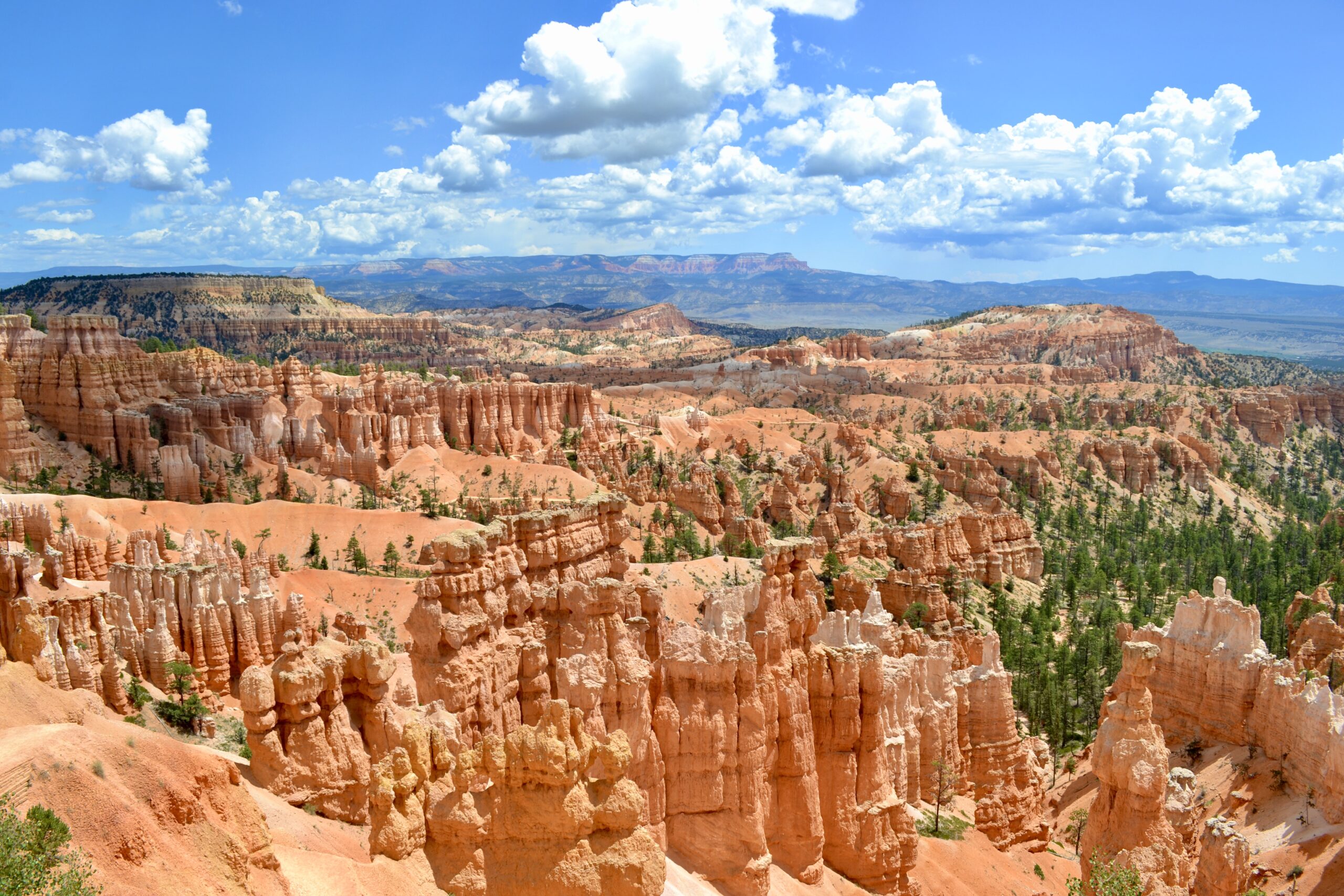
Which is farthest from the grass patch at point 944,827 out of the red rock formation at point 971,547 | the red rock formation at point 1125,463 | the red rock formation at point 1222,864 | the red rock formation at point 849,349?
the red rock formation at point 849,349

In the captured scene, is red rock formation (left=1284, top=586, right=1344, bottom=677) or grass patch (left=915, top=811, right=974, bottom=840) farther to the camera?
red rock formation (left=1284, top=586, right=1344, bottom=677)

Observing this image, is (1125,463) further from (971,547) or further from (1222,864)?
(1222,864)

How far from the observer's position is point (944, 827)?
23203mm

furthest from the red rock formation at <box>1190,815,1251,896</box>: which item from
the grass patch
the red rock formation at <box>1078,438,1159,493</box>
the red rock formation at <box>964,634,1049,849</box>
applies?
the red rock formation at <box>1078,438,1159,493</box>

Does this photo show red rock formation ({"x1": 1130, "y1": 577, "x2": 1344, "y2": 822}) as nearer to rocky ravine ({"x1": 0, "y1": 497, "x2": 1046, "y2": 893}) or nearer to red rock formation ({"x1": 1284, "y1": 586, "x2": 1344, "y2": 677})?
red rock formation ({"x1": 1284, "y1": 586, "x2": 1344, "y2": 677})

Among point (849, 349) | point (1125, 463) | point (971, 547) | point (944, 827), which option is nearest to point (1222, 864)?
point (944, 827)

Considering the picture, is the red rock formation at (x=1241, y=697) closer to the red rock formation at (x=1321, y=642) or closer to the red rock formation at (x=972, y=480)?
the red rock formation at (x=1321, y=642)

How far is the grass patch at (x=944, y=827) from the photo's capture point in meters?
22.7

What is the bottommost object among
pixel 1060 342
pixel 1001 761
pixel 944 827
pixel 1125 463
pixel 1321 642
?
pixel 1125 463

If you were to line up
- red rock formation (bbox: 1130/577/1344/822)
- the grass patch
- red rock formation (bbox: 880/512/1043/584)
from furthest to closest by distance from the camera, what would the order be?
1. red rock formation (bbox: 880/512/1043/584)
2. red rock formation (bbox: 1130/577/1344/822)
3. the grass patch

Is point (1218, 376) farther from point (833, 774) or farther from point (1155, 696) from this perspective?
point (833, 774)

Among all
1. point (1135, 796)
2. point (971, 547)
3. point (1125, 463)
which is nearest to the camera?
point (1135, 796)

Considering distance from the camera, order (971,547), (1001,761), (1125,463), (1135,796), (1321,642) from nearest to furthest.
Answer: (1135,796)
(1001,761)
(1321,642)
(971,547)
(1125,463)

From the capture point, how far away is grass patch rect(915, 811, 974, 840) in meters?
22.7
